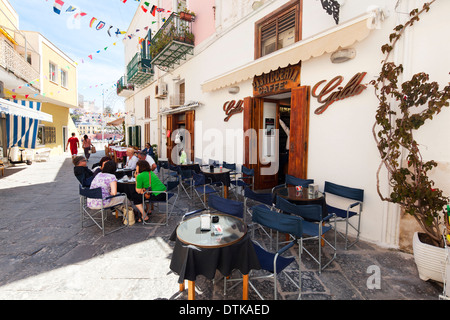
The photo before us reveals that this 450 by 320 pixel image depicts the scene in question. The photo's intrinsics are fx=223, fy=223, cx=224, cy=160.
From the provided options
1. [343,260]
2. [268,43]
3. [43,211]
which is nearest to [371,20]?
[268,43]

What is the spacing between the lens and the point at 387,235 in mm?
3555

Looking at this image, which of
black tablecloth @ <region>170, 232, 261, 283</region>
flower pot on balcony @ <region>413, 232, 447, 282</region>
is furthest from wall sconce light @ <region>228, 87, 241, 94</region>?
flower pot on balcony @ <region>413, 232, 447, 282</region>

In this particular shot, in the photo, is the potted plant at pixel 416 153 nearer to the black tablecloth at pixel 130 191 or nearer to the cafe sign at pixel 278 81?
the cafe sign at pixel 278 81

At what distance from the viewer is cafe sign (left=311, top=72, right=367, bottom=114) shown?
12.5 feet

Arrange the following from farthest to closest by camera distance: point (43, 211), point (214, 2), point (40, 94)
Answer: point (40, 94), point (214, 2), point (43, 211)

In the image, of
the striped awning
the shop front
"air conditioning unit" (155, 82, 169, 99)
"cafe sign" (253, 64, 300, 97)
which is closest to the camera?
the shop front

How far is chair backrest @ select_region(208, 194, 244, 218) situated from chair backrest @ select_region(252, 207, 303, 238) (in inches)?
9.3

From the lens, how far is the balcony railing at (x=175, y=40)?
8.79 m

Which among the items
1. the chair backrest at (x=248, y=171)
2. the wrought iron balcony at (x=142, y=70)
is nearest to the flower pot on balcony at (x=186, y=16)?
the wrought iron balcony at (x=142, y=70)

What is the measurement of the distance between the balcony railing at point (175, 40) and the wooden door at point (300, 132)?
595 centimetres

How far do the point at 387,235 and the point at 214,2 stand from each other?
844 cm

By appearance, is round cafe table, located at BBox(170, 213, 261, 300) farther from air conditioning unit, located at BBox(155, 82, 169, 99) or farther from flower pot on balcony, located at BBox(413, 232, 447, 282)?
air conditioning unit, located at BBox(155, 82, 169, 99)

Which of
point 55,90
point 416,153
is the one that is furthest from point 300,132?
point 55,90

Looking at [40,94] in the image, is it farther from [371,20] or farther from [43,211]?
[371,20]
